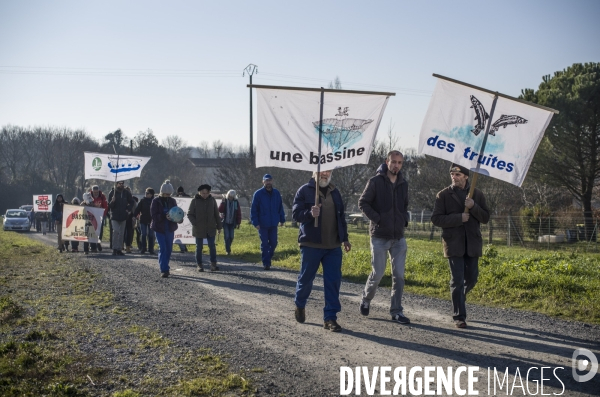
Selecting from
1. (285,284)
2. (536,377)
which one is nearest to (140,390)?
(536,377)

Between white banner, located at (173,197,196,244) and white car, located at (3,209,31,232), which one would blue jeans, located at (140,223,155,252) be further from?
white car, located at (3,209,31,232)

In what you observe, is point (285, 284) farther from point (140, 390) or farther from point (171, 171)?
point (171, 171)

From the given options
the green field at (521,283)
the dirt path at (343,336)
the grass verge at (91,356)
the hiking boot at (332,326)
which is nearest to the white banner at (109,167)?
the green field at (521,283)

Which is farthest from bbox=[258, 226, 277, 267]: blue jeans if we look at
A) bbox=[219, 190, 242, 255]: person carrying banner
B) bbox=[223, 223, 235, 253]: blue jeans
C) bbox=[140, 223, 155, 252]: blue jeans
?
bbox=[140, 223, 155, 252]: blue jeans

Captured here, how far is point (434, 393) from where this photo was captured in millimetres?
5141

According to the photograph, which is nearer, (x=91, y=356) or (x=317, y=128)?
(x=91, y=356)

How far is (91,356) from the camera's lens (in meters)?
6.42

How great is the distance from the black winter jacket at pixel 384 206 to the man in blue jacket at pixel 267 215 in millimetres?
6297

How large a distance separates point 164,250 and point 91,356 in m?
6.59

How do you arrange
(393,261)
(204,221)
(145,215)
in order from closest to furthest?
1. (393,261)
2. (204,221)
3. (145,215)

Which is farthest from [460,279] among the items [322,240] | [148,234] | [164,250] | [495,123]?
[148,234]

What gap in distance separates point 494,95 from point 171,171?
86103 millimetres

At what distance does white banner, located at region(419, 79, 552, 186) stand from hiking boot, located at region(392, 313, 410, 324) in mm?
2143

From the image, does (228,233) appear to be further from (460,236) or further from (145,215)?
(460,236)
